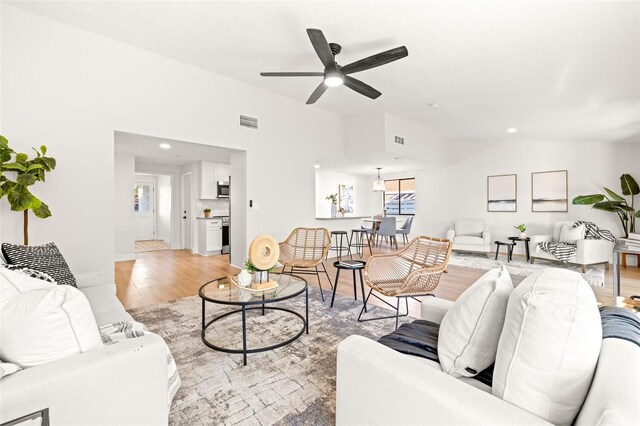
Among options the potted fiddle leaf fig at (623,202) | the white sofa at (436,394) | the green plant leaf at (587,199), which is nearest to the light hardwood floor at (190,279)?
the potted fiddle leaf fig at (623,202)

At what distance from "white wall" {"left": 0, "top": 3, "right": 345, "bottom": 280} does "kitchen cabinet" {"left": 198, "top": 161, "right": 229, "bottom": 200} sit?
2697 mm

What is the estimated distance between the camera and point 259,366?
207 cm

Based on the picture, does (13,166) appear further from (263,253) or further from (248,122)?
(248,122)

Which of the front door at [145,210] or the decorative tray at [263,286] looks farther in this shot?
the front door at [145,210]

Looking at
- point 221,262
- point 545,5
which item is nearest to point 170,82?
point 221,262

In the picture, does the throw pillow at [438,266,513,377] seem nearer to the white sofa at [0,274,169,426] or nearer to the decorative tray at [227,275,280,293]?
the white sofa at [0,274,169,426]

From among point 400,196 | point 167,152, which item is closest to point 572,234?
point 400,196

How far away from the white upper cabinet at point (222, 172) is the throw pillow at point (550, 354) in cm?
726

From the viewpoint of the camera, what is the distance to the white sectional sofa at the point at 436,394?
0.68m

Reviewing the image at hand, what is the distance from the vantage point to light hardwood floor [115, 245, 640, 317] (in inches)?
145

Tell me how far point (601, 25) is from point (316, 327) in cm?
375

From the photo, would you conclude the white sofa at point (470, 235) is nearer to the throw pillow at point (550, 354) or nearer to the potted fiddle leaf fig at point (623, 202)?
the potted fiddle leaf fig at point (623, 202)

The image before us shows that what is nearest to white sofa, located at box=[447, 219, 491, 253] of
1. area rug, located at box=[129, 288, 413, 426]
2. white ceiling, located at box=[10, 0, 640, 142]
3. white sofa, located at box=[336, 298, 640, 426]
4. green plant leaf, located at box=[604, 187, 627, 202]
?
green plant leaf, located at box=[604, 187, 627, 202]

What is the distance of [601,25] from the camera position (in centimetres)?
270
